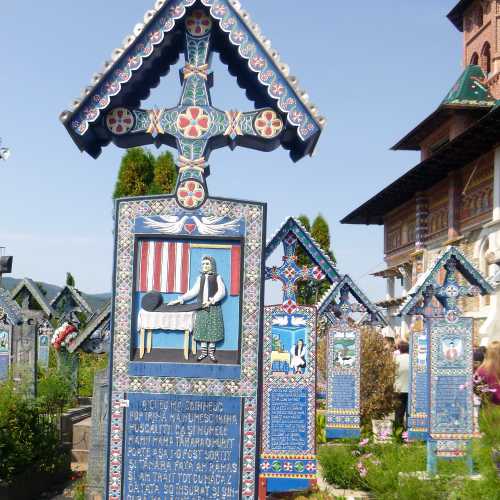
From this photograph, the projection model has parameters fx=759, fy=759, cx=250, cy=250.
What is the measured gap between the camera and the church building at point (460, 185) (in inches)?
1018

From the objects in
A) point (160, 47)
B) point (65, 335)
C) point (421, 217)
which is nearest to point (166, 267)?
point (160, 47)

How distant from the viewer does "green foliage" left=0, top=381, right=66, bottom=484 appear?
803 cm

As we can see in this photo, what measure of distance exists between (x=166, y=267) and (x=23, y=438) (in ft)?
12.8

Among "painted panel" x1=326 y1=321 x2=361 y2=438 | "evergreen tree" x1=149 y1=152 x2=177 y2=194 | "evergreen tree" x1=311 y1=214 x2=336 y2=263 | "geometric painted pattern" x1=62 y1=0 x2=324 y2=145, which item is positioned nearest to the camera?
"geometric painted pattern" x1=62 y1=0 x2=324 y2=145

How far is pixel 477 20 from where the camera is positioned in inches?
1431

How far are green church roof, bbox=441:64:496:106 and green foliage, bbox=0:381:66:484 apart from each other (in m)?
26.0

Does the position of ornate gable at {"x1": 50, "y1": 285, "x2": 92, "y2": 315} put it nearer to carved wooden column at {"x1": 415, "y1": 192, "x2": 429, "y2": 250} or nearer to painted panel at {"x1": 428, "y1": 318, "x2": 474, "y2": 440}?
painted panel at {"x1": 428, "y1": 318, "x2": 474, "y2": 440}

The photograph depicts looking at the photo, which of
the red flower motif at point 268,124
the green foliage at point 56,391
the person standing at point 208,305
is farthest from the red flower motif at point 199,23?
the green foliage at point 56,391

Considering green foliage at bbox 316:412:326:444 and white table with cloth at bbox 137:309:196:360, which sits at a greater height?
white table with cloth at bbox 137:309:196:360

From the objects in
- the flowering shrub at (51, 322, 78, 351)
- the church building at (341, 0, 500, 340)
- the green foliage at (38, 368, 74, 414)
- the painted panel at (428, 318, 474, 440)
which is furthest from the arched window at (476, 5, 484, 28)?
the green foliage at (38, 368, 74, 414)

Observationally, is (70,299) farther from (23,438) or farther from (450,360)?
(450,360)

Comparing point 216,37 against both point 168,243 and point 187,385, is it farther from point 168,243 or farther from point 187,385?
point 187,385

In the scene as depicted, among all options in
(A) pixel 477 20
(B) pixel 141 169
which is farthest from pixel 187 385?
(A) pixel 477 20

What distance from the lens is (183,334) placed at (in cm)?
553
